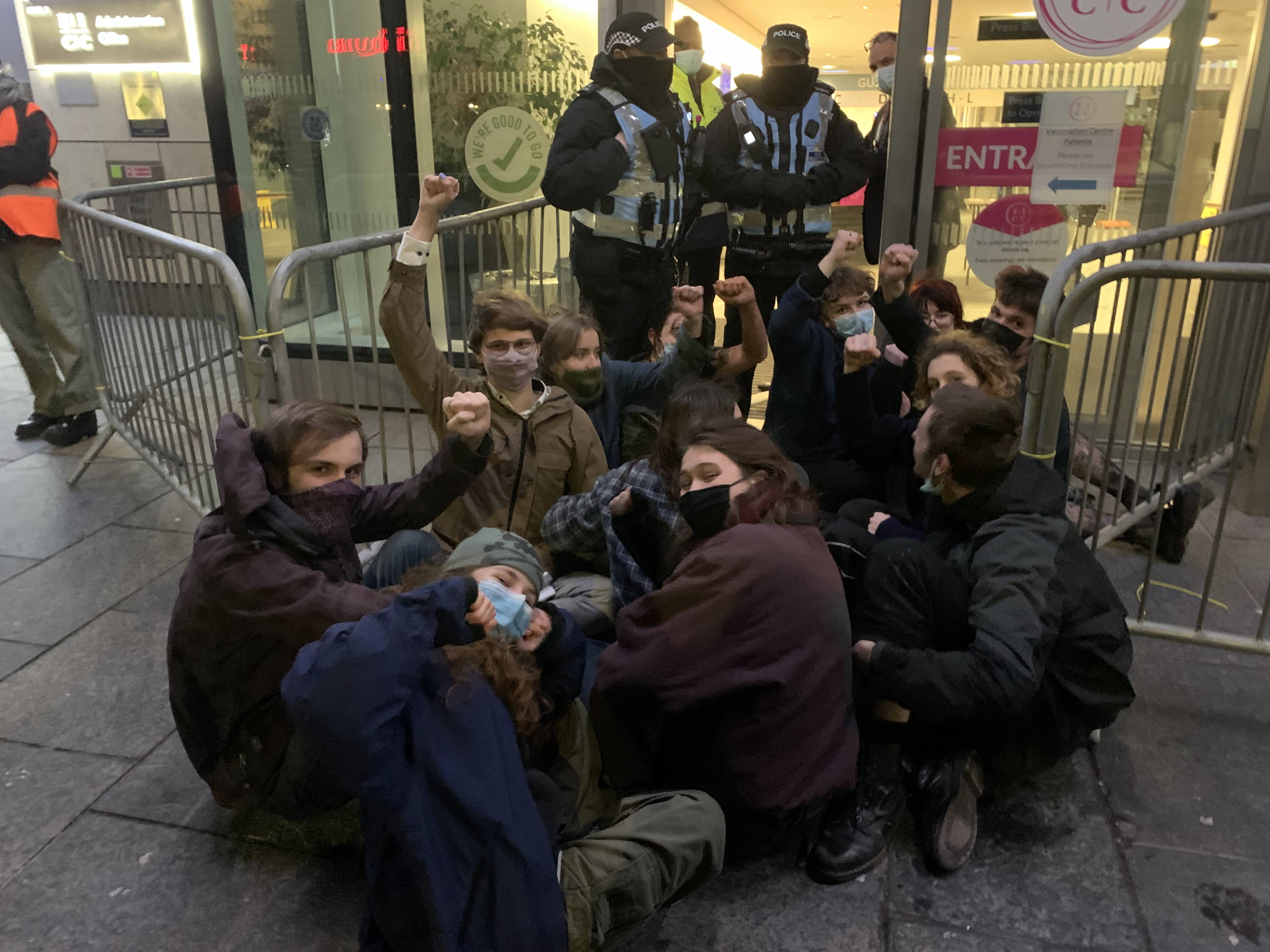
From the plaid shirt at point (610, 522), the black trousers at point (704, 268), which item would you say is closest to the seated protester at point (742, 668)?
the plaid shirt at point (610, 522)

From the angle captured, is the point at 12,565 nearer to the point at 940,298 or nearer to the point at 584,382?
the point at 584,382

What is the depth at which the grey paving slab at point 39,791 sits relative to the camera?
2.55 meters

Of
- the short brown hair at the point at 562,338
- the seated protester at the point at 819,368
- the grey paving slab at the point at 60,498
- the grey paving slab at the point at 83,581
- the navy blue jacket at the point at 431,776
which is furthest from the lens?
the grey paving slab at the point at 60,498

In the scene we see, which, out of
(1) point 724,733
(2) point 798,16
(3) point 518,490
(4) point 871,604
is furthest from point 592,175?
(2) point 798,16

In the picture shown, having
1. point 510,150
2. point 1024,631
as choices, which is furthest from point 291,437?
point 510,150

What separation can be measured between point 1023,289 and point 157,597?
3.47 meters

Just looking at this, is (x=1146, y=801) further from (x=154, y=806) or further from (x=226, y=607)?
(x=154, y=806)

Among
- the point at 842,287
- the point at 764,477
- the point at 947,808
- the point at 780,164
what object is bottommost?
the point at 947,808

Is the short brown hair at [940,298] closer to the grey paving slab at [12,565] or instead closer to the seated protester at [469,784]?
the seated protester at [469,784]

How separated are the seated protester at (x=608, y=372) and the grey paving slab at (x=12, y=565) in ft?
8.07

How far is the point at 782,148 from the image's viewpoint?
4.59 meters

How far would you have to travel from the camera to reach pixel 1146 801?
2.69 metres

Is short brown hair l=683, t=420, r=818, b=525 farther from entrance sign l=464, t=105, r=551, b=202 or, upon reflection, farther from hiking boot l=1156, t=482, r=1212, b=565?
entrance sign l=464, t=105, r=551, b=202

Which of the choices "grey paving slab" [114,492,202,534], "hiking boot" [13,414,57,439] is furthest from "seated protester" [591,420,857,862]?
"hiking boot" [13,414,57,439]
